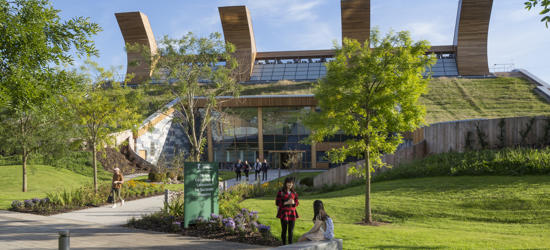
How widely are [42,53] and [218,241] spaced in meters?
6.22

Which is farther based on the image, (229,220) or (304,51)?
(304,51)

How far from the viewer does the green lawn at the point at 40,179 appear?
22.8 metres

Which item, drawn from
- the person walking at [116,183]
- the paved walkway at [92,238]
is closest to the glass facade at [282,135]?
the person walking at [116,183]

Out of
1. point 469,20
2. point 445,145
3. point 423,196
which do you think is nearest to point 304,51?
point 469,20

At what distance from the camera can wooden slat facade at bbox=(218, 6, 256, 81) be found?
52.8 m

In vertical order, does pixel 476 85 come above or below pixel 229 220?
above

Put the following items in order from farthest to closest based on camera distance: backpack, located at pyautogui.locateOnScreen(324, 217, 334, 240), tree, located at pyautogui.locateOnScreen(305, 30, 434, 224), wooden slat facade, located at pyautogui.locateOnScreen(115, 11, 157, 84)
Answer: wooden slat facade, located at pyautogui.locateOnScreen(115, 11, 157, 84) → tree, located at pyautogui.locateOnScreen(305, 30, 434, 224) → backpack, located at pyautogui.locateOnScreen(324, 217, 334, 240)

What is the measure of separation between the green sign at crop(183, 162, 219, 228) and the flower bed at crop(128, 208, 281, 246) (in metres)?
0.25

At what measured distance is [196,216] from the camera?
1044 cm

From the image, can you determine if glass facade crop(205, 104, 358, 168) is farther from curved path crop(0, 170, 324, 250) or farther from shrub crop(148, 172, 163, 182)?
curved path crop(0, 170, 324, 250)

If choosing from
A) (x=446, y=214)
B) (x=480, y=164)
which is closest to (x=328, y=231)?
(x=446, y=214)

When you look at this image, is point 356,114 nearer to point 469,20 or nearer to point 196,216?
point 196,216

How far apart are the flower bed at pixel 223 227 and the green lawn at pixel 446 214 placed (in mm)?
578

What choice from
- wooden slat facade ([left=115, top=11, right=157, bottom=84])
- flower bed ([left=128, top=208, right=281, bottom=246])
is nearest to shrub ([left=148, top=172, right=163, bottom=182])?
flower bed ([left=128, top=208, right=281, bottom=246])
